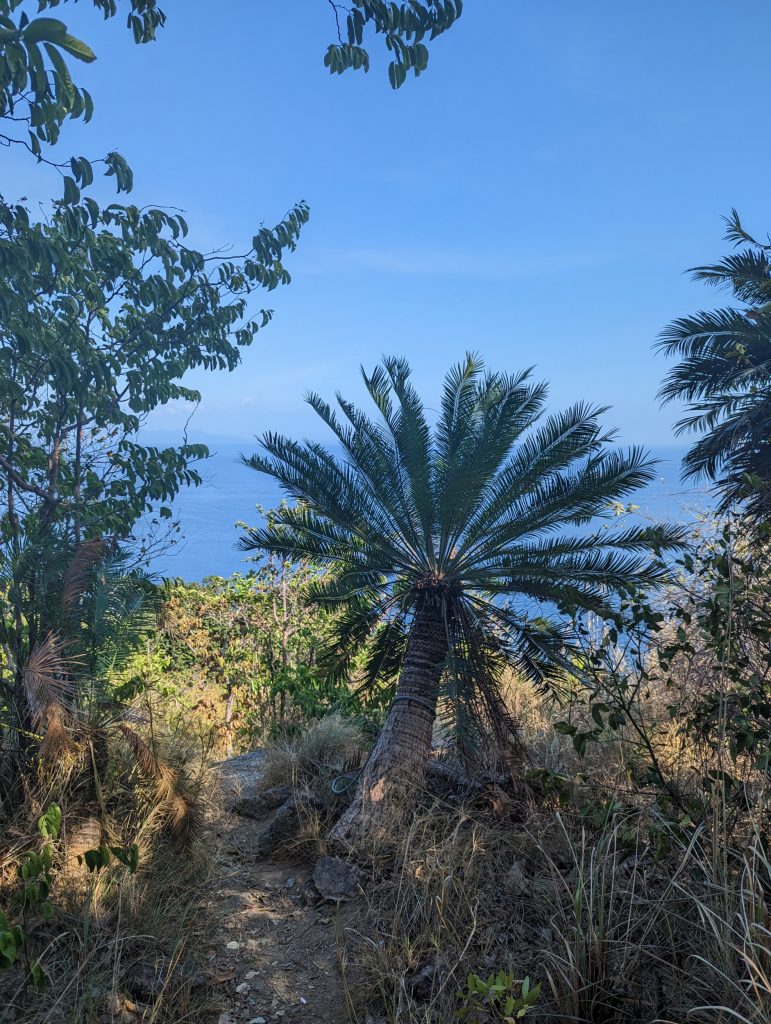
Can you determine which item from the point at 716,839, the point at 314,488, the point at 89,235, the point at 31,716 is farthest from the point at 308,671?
the point at 716,839

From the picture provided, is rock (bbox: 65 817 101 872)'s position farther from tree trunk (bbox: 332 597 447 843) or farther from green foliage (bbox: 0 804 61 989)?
tree trunk (bbox: 332 597 447 843)

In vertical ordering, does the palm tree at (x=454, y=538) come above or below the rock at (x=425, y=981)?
above

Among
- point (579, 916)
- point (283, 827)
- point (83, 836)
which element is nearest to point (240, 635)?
point (283, 827)

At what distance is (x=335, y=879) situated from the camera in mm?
4684

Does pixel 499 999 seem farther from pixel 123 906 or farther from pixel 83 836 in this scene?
pixel 83 836

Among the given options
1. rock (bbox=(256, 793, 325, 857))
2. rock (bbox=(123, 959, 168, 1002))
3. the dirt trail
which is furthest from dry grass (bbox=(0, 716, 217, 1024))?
rock (bbox=(256, 793, 325, 857))

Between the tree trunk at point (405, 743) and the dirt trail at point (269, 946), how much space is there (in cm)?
54

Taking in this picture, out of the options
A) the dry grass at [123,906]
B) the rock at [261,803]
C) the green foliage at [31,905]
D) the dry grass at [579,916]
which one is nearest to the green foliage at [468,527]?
the dry grass at [579,916]

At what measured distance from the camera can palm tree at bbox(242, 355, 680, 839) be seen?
5.09 m

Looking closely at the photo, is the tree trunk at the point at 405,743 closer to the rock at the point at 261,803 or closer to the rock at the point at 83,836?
the rock at the point at 261,803

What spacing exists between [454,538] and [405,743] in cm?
149

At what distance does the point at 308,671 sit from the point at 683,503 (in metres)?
5.14

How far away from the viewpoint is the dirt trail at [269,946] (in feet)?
12.4

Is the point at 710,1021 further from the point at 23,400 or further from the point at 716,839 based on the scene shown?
the point at 23,400
